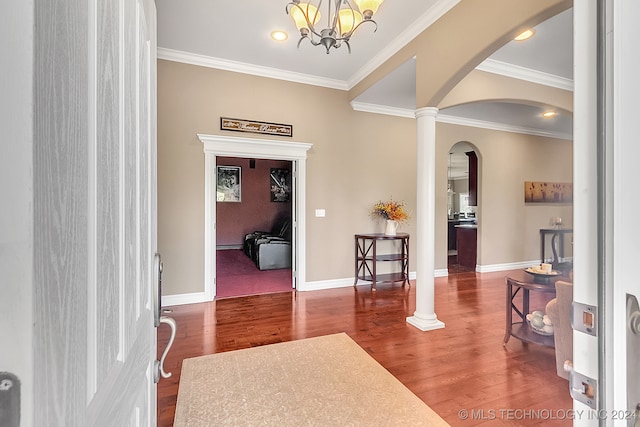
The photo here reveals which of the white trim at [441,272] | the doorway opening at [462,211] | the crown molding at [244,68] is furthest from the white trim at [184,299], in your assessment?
the doorway opening at [462,211]

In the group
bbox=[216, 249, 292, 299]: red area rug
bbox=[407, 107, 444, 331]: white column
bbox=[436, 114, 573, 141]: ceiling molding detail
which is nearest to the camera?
bbox=[407, 107, 444, 331]: white column

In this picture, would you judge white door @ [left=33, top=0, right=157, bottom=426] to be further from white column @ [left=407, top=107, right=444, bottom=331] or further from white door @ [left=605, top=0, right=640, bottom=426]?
white column @ [left=407, top=107, right=444, bottom=331]

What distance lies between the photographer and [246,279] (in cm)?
495

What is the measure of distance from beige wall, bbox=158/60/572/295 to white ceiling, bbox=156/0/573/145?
21 centimetres

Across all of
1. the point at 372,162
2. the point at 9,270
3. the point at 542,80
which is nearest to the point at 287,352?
the point at 9,270

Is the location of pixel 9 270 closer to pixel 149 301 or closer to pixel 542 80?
pixel 149 301

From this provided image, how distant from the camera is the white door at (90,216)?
0.32 m

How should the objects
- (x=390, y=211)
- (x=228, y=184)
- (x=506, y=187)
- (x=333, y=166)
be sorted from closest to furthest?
(x=333, y=166), (x=390, y=211), (x=506, y=187), (x=228, y=184)

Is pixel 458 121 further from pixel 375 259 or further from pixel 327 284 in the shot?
pixel 327 284

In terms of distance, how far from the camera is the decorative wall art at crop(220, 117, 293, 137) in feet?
12.8

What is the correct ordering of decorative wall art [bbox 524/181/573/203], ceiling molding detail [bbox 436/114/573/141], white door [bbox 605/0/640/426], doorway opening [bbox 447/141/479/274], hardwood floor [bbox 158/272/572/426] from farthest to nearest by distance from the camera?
decorative wall art [bbox 524/181/573/203] → doorway opening [bbox 447/141/479/274] → ceiling molding detail [bbox 436/114/573/141] → hardwood floor [bbox 158/272/572/426] → white door [bbox 605/0/640/426]

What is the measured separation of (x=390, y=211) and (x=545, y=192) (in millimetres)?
4169

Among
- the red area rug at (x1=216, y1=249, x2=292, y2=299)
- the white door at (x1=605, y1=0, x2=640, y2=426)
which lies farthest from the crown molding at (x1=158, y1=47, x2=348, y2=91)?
the white door at (x1=605, y1=0, x2=640, y2=426)

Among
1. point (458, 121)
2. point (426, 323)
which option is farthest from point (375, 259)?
point (458, 121)
